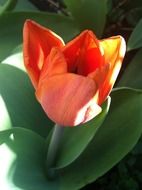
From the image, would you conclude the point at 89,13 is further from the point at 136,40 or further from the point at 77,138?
the point at 77,138

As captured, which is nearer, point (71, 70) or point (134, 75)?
point (71, 70)

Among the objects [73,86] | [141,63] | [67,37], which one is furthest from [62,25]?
[73,86]

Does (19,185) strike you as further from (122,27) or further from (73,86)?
(122,27)

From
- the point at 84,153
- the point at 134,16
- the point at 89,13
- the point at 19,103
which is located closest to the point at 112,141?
the point at 84,153

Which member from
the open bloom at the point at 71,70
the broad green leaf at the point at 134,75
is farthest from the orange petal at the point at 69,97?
the broad green leaf at the point at 134,75

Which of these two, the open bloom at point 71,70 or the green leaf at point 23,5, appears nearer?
the open bloom at point 71,70

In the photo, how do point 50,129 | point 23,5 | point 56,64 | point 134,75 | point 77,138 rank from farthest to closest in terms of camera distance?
point 23,5 < point 134,75 < point 50,129 < point 77,138 < point 56,64

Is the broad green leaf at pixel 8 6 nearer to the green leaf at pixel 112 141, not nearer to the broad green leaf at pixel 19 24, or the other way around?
the broad green leaf at pixel 19 24
